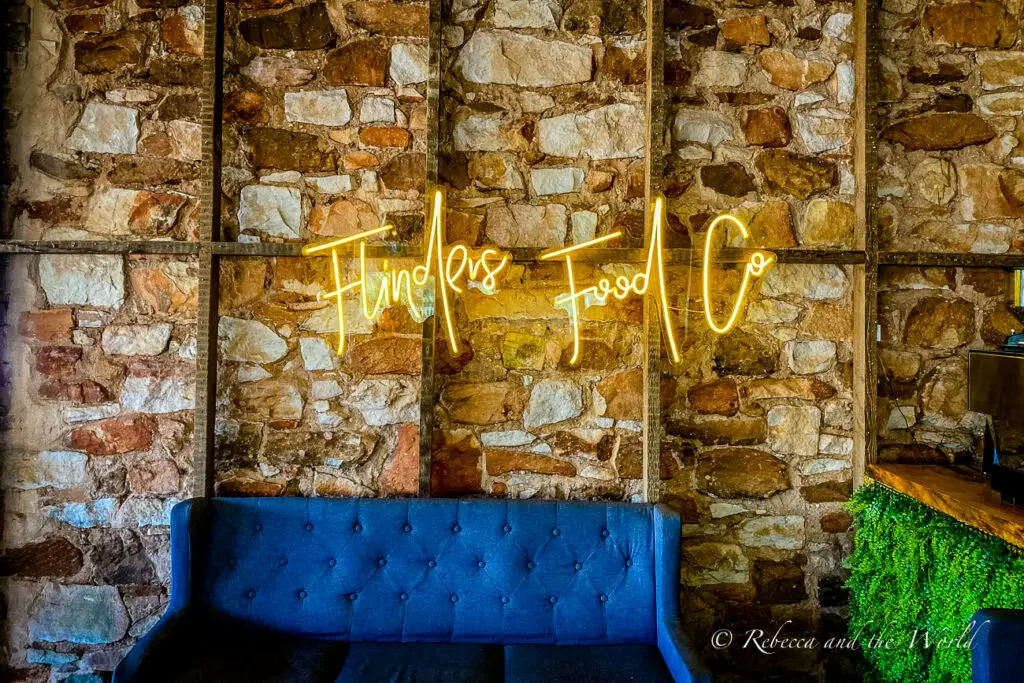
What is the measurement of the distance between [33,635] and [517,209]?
3.02 m

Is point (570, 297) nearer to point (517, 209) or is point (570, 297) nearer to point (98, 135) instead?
point (517, 209)

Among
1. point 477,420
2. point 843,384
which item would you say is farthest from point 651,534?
point 843,384

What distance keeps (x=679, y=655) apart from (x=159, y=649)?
191cm

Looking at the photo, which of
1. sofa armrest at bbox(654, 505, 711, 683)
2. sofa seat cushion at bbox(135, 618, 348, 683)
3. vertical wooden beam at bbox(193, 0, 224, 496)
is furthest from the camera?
vertical wooden beam at bbox(193, 0, 224, 496)

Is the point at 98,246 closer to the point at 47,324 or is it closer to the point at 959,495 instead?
the point at 47,324

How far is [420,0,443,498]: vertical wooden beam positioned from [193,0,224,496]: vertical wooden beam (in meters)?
0.96

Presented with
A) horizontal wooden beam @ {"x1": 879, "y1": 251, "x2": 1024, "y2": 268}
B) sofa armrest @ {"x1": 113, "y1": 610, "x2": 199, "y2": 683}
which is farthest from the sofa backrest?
horizontal wooden beam @ {"x1": 879, "y1": 251, "x2": 1024, "y2": 268}

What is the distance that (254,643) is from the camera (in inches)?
95.1

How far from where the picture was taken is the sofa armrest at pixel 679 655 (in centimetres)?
202

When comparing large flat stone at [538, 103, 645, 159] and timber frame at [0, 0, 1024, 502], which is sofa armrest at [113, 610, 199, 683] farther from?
large flat stone at [538, 103, 645, 159]

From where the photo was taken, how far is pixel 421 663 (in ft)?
7.55

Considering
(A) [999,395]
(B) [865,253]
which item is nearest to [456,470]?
(B) [865,253]

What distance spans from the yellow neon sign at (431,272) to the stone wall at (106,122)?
0.80 m

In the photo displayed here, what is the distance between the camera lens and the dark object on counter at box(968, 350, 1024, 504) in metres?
2.10
